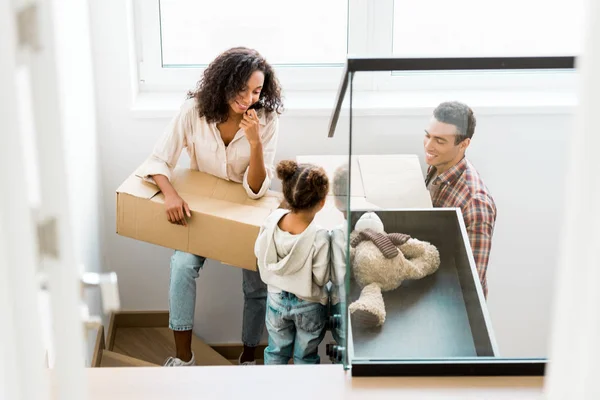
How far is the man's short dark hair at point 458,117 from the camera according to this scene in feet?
7.79

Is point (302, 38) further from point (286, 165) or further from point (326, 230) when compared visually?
point (326, 230)

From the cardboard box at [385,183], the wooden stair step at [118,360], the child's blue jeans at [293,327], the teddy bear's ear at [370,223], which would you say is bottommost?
the wooden stair step at [118,360]

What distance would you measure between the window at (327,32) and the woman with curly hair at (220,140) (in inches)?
22.4

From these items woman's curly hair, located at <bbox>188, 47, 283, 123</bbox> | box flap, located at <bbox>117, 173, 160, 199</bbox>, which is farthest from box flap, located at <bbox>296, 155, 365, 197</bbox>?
box flap, located at <bbox>117, 173, 160, 199</bbox>

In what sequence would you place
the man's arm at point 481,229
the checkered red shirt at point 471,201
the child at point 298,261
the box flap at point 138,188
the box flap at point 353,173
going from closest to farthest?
the box flap at point 353,173 < the checkered red shirt at point 471,201 < the man's arm at point 481,229 < the child at point 298,261 < the box flap at point 138,188

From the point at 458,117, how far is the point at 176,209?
120 centimetres

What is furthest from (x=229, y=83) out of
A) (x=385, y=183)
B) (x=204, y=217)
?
(x=385, y=183)

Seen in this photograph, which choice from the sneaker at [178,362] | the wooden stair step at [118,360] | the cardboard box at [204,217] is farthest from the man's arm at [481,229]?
the wooden stair step at [118,360]

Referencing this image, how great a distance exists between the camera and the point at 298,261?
2.75 meters

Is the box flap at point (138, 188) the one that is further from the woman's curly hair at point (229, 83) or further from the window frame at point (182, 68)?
the window frame at point (182, 68)

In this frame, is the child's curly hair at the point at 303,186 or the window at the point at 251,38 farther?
the window at the point at 251,38

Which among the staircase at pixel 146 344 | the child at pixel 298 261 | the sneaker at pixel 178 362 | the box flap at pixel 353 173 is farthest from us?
the staircase at pixel 146 344

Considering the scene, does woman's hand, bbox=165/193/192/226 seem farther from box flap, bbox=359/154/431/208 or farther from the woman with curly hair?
box flap, bbox=359/154/431/208

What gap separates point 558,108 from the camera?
2.22 m
